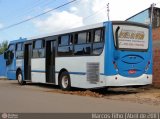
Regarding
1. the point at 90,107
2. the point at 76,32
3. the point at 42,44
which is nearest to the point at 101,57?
the point at 76,32

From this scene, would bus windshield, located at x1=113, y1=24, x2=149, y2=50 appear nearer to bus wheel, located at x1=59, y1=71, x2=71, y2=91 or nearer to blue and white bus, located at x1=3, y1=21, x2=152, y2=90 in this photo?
blue and white bus, located at x1=3, y1=21, x2=152, y2=90

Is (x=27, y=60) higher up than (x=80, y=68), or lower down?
higher up

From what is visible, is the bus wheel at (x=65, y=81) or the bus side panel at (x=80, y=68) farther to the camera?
the bus wheel at (x=65, y=81)

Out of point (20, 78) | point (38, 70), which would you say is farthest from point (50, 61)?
point (20, 78)

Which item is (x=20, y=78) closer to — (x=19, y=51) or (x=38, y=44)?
(x=19, y=51)

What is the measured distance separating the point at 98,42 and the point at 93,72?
125cm

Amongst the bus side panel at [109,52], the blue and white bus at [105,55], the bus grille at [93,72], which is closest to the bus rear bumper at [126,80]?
the blue and white bus at [105,55]

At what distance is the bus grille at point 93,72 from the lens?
647 inches

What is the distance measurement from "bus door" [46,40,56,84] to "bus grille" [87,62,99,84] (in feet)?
12.4

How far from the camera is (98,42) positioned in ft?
54.1

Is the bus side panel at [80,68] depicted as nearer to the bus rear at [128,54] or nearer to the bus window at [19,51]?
the bus rear at [128,54]

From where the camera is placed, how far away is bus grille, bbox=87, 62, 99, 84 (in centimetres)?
1644

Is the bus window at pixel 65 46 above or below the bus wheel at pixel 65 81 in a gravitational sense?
above

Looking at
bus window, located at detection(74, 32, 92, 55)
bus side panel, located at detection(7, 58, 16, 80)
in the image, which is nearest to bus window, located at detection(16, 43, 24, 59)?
bus side panel, located at detection(7, 58, 16, 80)
